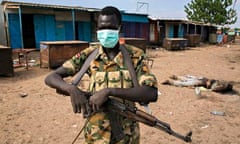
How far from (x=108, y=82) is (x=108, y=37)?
253mm

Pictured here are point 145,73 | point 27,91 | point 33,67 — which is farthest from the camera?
point 33,67

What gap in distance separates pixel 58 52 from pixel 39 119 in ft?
14.6

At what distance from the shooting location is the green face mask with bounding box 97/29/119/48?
1.23 metres

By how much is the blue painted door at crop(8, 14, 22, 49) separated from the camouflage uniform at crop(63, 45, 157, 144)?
38.9 ft

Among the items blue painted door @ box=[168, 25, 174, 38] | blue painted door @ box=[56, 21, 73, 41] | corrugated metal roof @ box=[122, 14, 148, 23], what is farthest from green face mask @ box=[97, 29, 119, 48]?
blue painted door @ box=[168, 25, 174, 38]

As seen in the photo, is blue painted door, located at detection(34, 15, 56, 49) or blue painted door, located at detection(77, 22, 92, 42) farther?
blue painted door, located at detection(77, 22, 92, 42)

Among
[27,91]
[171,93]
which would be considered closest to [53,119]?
[27,91]

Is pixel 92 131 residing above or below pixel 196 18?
below

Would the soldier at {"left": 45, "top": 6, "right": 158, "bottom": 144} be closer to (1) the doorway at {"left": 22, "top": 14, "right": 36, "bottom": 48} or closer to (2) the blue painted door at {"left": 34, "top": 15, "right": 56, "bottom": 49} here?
(2) the blue painted door at {"left": 34, "top": 15, "right": 56, "bottom": 49}

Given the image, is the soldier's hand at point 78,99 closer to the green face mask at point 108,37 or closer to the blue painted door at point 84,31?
the green face mask at point 108,37

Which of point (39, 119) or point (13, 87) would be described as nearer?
point (39, 119)

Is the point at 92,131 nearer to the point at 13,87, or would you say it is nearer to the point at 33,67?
the point at 13,87

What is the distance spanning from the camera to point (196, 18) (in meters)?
31.9

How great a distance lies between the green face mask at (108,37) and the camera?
123cm
